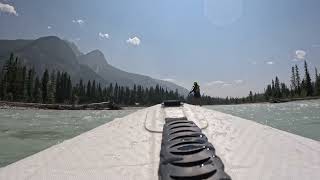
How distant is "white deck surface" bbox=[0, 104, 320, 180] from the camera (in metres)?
2.02

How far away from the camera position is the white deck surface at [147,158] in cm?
202

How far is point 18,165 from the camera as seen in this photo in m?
2.31

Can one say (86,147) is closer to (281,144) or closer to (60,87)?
(281,144)

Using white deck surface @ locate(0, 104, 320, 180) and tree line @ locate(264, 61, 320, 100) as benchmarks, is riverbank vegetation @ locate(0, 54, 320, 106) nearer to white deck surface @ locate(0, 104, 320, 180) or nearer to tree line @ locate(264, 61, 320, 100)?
tree line @ locate(264, 61, 320, 100)

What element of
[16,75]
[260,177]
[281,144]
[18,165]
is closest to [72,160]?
[18,165]

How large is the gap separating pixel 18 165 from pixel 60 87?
10947 cm

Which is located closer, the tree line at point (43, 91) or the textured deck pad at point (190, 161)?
the textured deck pad at point (190, 161)

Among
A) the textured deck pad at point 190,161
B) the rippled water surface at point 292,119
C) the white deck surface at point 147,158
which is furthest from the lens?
the rippled water surface at point 292,119

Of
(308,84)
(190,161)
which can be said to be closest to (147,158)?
(190,161)

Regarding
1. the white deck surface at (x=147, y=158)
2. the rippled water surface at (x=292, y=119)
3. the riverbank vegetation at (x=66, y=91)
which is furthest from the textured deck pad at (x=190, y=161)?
the riverbank vegetation at (x=66, y=91)

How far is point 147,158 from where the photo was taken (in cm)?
242

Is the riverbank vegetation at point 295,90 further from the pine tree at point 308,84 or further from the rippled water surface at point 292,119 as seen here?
the rippled water surface at point 292,119

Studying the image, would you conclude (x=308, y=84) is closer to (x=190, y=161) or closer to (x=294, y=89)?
(x=294, y=89)

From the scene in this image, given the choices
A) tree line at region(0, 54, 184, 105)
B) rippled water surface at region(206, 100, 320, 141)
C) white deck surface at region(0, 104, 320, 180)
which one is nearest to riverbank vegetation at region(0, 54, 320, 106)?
tree line at region(0, 54, 184, 105)
